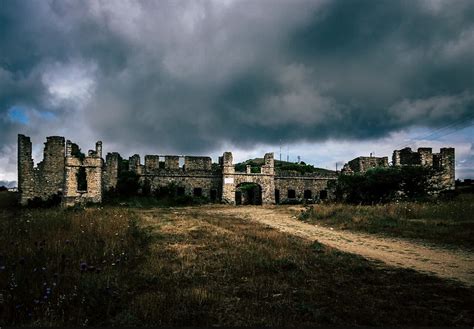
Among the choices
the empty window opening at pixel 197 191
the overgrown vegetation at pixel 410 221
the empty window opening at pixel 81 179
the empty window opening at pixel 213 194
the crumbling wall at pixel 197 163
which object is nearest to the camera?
the overgrown vegetation at pixel 410 221

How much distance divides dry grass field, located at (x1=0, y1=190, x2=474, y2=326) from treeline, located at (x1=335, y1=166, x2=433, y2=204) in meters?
17.1

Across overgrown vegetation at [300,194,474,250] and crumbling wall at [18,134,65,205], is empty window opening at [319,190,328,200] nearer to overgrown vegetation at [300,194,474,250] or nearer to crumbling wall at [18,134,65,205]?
overgrown vegetation at [300,194,474,250]

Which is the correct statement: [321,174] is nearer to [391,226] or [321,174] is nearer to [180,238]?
[391,226]

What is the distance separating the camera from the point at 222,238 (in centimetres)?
921

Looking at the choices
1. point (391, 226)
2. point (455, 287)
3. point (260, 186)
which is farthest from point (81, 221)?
point (260, 186)

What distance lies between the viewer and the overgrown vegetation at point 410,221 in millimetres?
9922

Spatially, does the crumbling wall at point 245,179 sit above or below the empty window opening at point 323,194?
above

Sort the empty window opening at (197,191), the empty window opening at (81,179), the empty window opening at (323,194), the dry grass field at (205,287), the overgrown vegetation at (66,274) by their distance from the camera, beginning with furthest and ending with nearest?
the empty window opening at (323,194), the empty window opening at (197,191), the empty window opening at (81,179), the dry grass field at (205,287), the overgrown vegetation at (66,274)

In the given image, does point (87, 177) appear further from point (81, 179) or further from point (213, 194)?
point (213, 194)

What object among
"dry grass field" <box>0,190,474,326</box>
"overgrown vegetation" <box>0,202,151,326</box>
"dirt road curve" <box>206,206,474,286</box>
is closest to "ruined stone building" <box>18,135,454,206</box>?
"dirt road curve" <box>206,206,474,286</box>

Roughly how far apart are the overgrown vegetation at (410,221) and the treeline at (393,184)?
6823 millimetres

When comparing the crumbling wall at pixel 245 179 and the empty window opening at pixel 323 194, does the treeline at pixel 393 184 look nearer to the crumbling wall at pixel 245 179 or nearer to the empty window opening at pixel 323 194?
the crumbling wall at pixel 245 179

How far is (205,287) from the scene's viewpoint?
4.53m

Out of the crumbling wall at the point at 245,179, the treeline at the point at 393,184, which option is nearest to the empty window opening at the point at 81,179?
the crumbling wall at the point at 245,179
